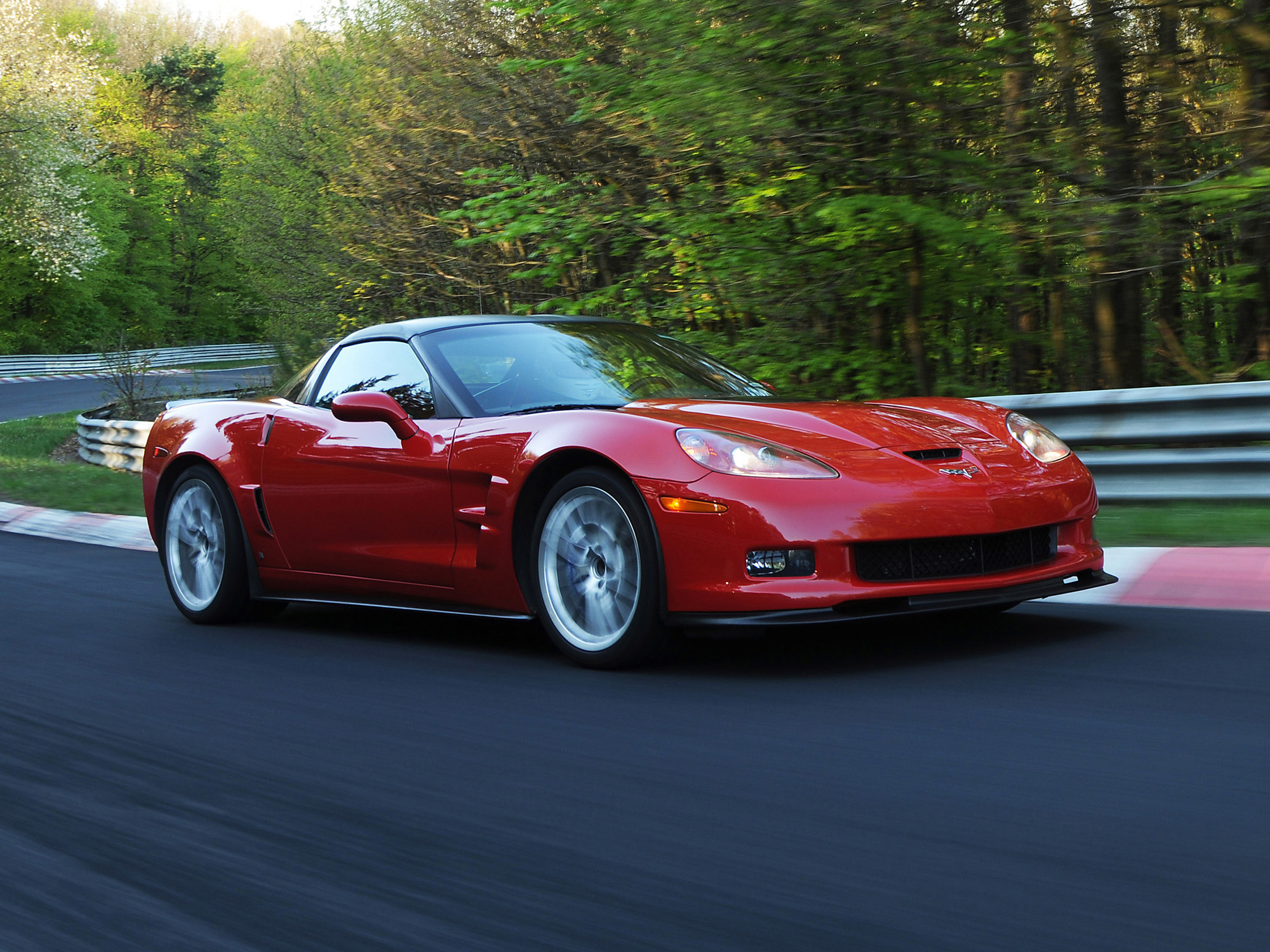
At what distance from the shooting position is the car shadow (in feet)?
16.0

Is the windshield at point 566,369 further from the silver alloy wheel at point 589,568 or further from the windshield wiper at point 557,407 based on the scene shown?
the silver alloy wheel at point 589,568

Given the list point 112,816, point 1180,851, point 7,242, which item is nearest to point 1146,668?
point 1180,851

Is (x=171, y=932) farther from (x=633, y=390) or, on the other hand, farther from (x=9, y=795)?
(x=633, y=390)

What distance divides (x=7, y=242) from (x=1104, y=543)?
2250 inches

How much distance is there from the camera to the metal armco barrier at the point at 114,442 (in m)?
15.8

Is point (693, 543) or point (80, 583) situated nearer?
point (693, 543)

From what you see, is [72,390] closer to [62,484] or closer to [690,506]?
[62,484]

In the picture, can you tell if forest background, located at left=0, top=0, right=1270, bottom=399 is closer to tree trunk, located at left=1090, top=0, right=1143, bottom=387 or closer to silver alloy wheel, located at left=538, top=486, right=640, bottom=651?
tree trunk, located at left=1090, top=0, right=1143, bottom=387

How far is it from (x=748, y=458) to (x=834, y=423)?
1.52 feet

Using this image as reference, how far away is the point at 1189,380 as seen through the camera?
10914mm

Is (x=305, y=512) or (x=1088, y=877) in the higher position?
(x=305, y=512)

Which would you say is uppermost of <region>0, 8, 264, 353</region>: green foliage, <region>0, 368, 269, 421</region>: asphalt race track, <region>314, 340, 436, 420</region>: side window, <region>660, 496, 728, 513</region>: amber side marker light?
<region>0, 8, 264, 353</region>: green foliage

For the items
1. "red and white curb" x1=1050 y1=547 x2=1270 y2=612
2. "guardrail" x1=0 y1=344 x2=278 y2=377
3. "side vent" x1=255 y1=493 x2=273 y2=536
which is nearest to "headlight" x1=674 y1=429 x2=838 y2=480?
"red and white curb" x1=1050 y1=547 x2=1270 y2=612

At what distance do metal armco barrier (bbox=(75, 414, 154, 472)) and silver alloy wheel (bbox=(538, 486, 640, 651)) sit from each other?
11104 mm
